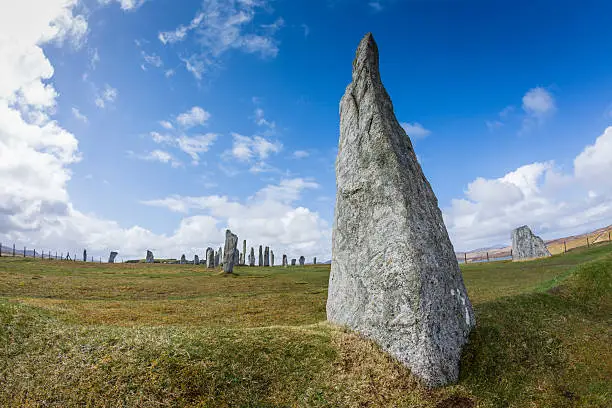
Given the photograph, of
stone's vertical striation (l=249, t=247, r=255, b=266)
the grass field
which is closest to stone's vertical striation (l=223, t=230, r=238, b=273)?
the grass field

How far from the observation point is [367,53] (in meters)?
14.6

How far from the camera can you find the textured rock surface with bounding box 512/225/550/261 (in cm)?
4894

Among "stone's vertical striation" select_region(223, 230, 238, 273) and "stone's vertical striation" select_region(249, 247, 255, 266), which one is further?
"stone's vertical striation" select_region(249, 247, 255, 266)

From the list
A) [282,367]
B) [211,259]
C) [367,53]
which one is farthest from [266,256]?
[282,367]

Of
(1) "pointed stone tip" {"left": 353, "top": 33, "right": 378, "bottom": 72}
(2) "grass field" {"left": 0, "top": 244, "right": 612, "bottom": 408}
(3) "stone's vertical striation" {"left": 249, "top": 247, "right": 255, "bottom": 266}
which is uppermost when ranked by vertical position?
(1) "pointed stone tip" {"left": 353, "top": 33, "right": 378, "bottom": 72}

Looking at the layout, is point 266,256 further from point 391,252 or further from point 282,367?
point 282,367

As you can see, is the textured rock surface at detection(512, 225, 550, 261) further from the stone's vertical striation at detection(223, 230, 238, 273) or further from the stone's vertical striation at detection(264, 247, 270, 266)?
the stone's vertical striation at detection(264, 247, 270, 266)

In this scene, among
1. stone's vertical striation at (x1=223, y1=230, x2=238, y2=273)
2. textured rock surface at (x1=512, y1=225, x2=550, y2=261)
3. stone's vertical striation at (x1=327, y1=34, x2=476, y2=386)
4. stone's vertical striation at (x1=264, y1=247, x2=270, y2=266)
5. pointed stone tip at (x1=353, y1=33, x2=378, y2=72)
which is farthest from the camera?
stone's vertical striation at (x1=264, y1=247, x2=270, y2=266)

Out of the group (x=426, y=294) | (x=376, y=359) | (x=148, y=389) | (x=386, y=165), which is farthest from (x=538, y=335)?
(x=148, y=389)

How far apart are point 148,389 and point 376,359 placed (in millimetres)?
5641

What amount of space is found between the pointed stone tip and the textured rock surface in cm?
4554

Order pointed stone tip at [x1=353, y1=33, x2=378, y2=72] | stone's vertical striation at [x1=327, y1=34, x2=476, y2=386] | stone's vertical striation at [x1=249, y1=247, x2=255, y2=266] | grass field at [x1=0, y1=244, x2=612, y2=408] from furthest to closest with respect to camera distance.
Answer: stone's vertical striation at [x1=249, y1=247, x2=255, y2=266] → pointed stone tip at [x1=353, y1=33, x2=378, y2=72] → stone's vertical striation at [x1=327, y1=34, x2=476, y2=386] → grass field at [x1=0, y1=244, x2=612, y2=408]

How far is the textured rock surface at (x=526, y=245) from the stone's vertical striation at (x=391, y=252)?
147 feet

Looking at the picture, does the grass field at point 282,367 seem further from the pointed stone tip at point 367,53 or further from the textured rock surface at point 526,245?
the textured rock surface at point 526,245
